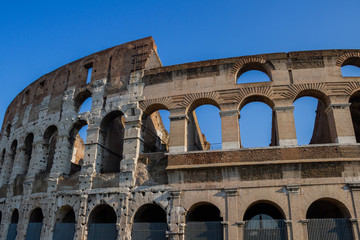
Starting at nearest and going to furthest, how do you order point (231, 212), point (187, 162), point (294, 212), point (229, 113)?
1. point (294, 212)
2. point (231, 212)
3. point (187, 162)
4. point (229, 113)

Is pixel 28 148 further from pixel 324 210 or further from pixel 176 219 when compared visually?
pixel 324 210

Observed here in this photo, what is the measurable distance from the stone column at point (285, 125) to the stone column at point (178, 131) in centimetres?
326

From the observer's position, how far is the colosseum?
10.1 m

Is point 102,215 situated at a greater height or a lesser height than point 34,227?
greater

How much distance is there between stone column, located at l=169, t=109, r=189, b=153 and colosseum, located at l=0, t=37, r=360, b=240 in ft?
0.13

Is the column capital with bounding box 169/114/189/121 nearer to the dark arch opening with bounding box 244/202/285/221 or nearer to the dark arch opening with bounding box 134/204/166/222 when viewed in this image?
the dark arch opening with bounding box 134/204/166/222

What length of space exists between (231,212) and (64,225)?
6.58m

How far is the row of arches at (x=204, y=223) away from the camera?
972cm

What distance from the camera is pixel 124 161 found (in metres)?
11.9

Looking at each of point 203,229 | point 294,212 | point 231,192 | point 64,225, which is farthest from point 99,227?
point 294,212

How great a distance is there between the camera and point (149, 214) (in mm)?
12438

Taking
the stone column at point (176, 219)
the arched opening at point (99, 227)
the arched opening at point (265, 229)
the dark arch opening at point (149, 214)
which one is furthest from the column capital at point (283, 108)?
the arched opening at point (99, 227)

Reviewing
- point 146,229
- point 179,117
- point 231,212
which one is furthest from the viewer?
point 179,117

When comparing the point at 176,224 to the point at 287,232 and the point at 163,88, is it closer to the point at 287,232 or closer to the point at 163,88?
the point at 287,232
